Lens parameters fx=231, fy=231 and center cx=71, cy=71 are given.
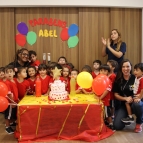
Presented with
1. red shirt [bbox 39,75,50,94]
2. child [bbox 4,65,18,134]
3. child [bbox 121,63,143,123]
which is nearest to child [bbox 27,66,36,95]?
red shirt [bbox 39,75,50,94]

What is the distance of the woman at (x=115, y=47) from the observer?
12.1 ft

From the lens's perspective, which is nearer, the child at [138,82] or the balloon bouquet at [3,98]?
the balloon bouquet at [3,98]

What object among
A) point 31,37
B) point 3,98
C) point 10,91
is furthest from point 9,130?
point 31,37

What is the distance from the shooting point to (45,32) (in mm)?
4141

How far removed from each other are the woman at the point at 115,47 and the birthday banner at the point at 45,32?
609 millimetres

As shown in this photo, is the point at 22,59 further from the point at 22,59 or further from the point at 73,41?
the point at 73,41

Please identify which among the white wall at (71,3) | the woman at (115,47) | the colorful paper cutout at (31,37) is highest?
the white wall at (71,3)

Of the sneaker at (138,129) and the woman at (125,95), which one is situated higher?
the woman at (125,95)

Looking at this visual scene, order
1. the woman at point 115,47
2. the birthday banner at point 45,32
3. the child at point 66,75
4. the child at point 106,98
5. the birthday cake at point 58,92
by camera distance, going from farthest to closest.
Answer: the birthday banner at point 45,32, the woman at point 115,47, the child at point 66,75, the child at point 106,98, the birthday cake at point 58,92

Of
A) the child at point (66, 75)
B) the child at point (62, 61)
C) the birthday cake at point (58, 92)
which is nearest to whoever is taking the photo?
the birthday cake at point (58, 92)

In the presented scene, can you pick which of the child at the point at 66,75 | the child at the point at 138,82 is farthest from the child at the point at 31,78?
the child at the point at 138,82

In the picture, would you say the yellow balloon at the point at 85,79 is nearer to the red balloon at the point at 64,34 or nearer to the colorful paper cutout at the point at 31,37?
the red balloon at the point at 64,34

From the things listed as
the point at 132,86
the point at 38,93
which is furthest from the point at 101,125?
the point at 38,93

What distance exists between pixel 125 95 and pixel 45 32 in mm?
1877
